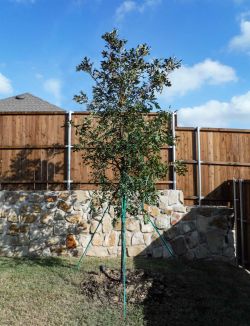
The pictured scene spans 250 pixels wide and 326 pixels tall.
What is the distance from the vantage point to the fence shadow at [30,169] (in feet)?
29.8

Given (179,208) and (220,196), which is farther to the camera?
(220,196)

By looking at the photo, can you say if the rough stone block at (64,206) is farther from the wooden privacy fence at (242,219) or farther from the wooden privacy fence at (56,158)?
the wooden privacy fence at (242,219)

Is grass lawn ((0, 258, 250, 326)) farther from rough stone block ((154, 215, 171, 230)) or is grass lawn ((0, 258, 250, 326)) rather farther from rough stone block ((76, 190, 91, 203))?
rough stone block ((76, 190, 91, 203))

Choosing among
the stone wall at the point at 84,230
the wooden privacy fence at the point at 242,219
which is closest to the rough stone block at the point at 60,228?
the stone wall at the point at 84,230

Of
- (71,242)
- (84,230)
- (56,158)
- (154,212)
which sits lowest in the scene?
(71,242)

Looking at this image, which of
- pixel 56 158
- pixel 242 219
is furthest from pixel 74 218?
pixel 242 219

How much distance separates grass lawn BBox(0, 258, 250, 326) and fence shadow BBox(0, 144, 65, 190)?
1.86 metres

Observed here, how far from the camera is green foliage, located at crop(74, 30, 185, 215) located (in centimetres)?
662

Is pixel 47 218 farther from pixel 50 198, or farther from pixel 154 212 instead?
pixel 154 212

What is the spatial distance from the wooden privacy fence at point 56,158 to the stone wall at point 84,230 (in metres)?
0.38

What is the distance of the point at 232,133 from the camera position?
31.3ft

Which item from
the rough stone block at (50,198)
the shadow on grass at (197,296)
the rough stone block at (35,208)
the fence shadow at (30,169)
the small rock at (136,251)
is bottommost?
the shadow on grass at (197,296)

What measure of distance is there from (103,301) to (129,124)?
2.82 meters

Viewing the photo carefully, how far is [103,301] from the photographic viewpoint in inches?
240
